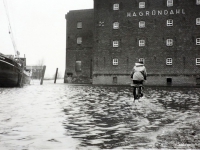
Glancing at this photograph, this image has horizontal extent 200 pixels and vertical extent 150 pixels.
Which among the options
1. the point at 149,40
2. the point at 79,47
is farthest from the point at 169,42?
the point at 79,47

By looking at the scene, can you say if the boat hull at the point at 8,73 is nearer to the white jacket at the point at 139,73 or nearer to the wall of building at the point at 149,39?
the wall of building at the point at 149,39

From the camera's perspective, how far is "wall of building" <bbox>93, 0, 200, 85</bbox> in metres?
36.4

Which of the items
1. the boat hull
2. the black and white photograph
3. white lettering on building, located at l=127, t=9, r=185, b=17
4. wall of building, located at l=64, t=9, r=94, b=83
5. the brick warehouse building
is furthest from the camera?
wall of building, located at l=64, t=9, r=94, b=83

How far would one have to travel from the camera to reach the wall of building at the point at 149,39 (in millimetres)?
36406

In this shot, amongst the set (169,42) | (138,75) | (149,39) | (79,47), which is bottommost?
(138,75)

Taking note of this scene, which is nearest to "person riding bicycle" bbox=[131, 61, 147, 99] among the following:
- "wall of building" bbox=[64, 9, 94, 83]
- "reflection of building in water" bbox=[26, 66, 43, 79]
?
"wall of building" bbox=[64, 9, 94, 83]

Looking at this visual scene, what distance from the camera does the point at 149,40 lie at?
124 feet

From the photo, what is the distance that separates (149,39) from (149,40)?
13 cm

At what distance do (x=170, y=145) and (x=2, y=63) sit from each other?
24.6 metres

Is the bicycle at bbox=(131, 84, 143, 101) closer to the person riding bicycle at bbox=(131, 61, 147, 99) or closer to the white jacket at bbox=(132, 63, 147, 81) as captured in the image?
the person riding bicycle at bbox=(131, 61, 147, 99)

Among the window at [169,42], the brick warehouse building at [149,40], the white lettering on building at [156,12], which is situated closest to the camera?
the brick warehouse building at [149,40]

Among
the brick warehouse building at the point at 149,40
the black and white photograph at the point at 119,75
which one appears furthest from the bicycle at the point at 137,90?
the brick warehouse building at the point at 149,40

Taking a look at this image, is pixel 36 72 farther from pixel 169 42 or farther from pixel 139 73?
pixel 139 73

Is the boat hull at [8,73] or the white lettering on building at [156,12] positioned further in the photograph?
the white lettering on building at [156,12]
